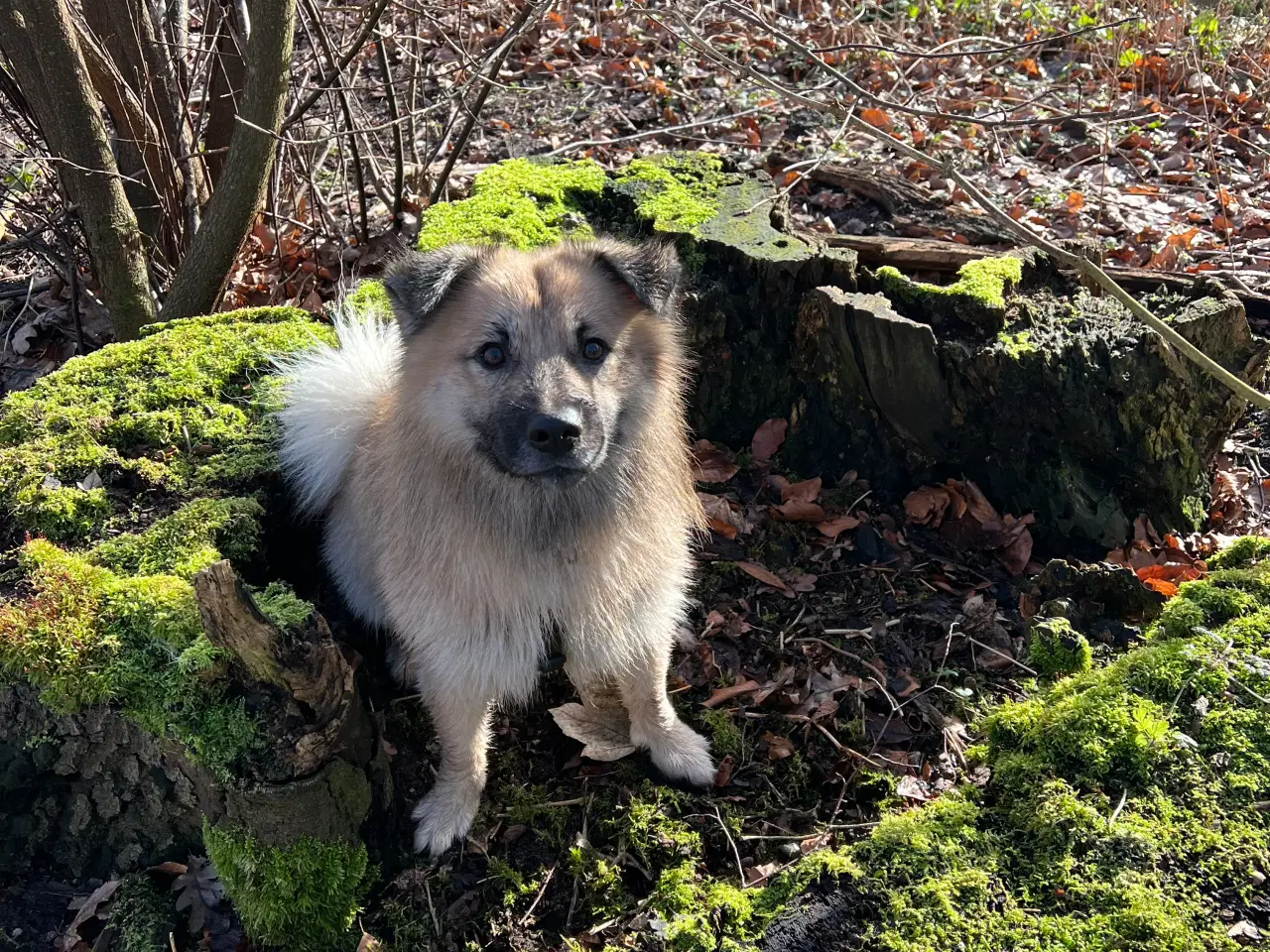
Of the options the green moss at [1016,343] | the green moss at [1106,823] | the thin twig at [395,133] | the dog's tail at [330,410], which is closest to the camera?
the green moss at [1106,823]

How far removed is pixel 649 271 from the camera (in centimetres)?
274

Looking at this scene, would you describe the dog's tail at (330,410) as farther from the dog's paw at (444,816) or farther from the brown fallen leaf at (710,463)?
the brown fallen leaf at (710,463)

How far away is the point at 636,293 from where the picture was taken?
2.74 metres

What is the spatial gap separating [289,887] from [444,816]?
1.70 feet

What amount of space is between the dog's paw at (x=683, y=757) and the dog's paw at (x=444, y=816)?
61 cm

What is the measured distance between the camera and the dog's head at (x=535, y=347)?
254cm

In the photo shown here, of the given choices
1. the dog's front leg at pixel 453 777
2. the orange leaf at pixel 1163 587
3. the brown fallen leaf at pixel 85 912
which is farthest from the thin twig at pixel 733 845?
the brown fallen leaf at pixel 85 912

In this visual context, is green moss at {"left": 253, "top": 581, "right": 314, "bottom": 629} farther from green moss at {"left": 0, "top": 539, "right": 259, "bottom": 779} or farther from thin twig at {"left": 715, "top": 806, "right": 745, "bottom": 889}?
thin twig at {"left": 715, "top": 806, "right": 745, "bottom": 889}

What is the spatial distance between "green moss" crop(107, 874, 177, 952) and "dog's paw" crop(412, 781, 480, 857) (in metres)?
0.72

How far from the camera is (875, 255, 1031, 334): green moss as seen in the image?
12.1 feet

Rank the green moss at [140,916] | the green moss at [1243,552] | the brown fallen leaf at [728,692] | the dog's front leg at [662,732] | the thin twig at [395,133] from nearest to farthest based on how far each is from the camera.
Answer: the green moss at [140,916] < the green moss at [1243,552] < the dog's front leg at [662,732] < the brown fallen leaf at [728,692] < the thin twig at [395,133]

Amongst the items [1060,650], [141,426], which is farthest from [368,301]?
[1060,650]

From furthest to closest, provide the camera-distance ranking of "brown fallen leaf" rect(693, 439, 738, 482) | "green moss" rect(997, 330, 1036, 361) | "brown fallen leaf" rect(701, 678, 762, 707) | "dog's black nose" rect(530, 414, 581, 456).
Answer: "brown fallen leaf" rect(693, 439, 738, 482)
"green moss" rect(997, 330, 1036, 361)
"brown fallen leaf" rect(701, 678, 762, 707)
"dog's black nose" rect(530, 414, 581, 456)

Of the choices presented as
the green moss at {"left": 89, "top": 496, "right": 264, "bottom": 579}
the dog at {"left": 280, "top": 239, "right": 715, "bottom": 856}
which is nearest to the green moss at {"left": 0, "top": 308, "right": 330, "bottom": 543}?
the green moss at {"left": 89, "top": 496, "right": 264, "bottom": 579}
